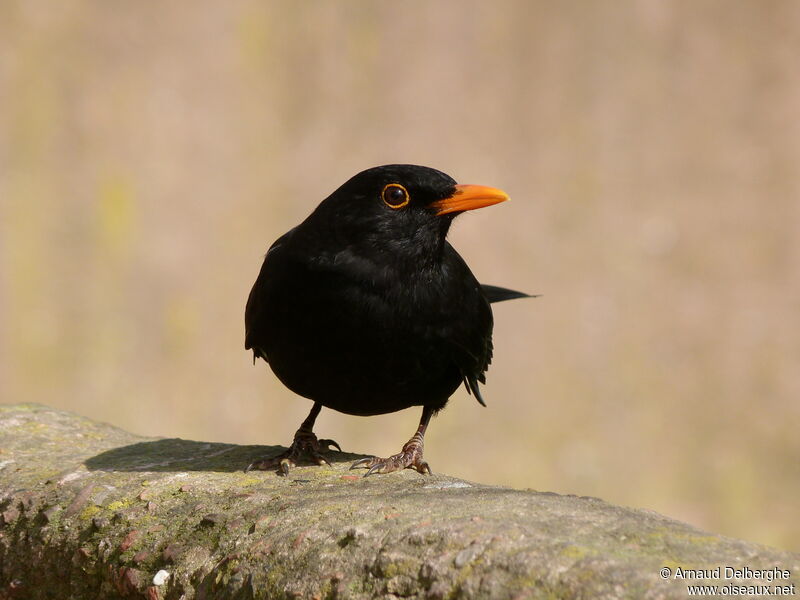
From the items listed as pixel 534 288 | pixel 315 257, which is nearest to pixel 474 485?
pixel 315 257

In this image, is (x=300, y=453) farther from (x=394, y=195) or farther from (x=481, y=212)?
(x=481, y=212)

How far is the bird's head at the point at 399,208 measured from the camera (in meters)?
4.31

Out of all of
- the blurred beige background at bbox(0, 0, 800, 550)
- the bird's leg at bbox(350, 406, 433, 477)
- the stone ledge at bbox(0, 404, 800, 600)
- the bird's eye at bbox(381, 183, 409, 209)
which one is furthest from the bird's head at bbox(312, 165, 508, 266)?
the blurred beige background at bbox(0, 0, 800, 550)

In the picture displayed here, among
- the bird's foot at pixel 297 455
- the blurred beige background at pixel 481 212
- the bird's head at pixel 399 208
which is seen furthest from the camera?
the blurred beige background at pixel 481 212

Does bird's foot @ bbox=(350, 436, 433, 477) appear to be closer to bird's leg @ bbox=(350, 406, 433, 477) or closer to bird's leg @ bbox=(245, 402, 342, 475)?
bird's leg @ bbox=(350, 406, 433, 477)

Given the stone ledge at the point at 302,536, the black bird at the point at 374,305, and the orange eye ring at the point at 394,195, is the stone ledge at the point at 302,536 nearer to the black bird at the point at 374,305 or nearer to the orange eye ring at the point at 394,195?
the black bird at the point at 374,305

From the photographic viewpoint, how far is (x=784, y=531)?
12.8 meters

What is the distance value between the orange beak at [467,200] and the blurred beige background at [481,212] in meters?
6.66

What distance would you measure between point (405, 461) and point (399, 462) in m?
0.07

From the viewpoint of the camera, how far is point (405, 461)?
169 inches

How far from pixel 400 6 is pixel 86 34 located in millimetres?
3435

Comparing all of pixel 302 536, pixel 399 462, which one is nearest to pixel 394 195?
pixel 399 462

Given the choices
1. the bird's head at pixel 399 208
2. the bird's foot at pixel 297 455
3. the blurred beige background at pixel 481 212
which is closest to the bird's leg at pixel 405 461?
the bird's foot at pixel 297 455

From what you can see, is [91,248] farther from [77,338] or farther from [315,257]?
[315,257]
